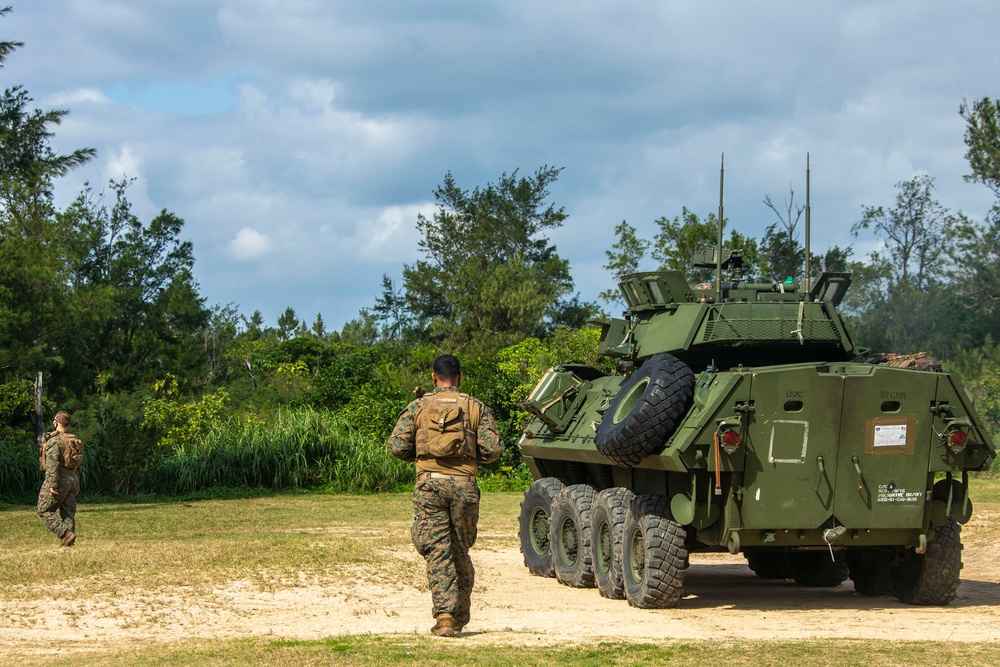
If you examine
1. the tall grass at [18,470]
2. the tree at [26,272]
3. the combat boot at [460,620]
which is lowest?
the combat boot at [460,620]

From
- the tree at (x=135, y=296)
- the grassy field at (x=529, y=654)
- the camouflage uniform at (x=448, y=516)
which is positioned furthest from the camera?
the tree at (x=135, y=296)

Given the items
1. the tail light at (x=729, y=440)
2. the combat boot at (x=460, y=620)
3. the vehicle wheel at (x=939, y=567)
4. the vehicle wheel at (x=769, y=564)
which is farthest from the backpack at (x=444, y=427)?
the vehicle wheel at (x=769, y=564)

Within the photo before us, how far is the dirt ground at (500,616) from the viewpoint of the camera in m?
9.18

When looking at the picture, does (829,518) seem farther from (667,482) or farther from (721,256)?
(721,256)

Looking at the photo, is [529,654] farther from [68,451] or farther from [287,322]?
[287,322]

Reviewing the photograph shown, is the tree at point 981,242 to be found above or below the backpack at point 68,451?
above

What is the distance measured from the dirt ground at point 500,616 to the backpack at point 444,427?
4.27 feet

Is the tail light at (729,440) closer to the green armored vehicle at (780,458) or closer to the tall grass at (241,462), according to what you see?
the green armored vehicle at (780,458)

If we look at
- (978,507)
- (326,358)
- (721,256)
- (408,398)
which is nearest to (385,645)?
(721,256)

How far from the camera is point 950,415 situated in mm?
10492

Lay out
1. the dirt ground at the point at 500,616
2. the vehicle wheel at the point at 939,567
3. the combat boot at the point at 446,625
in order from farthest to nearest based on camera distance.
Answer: the vehicle wheel at the point at 939,567 < the dirt ground at the point at 500,616 < the combat boot at the point at 446,625

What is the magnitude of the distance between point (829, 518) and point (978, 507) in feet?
39.0

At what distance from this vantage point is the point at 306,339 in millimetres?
57406

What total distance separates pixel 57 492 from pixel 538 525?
18.2 feet
